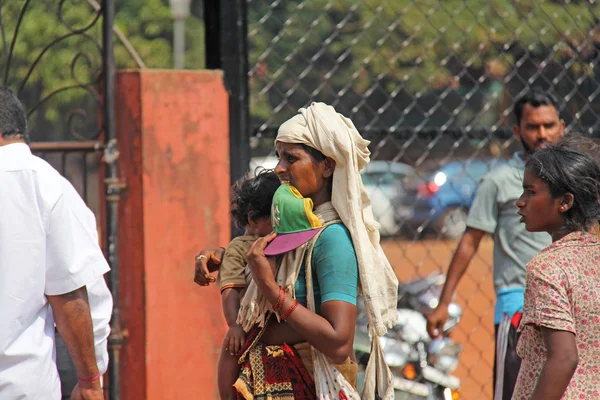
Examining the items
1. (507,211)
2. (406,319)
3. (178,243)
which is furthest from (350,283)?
(406,319)

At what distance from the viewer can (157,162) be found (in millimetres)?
3912

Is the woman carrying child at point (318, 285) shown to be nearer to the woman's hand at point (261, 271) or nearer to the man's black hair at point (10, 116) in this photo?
the woman's hand at point (261, 271)

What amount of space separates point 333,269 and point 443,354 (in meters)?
2.94

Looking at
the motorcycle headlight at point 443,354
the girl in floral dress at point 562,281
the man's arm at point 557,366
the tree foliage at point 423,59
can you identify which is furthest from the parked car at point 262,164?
the motorcycle headlight at point 443,354

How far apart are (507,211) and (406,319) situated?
64.6 inches

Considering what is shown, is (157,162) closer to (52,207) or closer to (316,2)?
(52,207)

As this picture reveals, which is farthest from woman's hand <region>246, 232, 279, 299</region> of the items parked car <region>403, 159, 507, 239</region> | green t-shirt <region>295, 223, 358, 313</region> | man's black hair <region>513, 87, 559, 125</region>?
parked car <region>403, 159, 507, 239</region>

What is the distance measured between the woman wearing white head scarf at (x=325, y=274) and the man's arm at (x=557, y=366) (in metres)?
0.46

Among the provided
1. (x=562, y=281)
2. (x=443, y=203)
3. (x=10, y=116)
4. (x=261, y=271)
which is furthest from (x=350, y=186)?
(x=443, y=203)

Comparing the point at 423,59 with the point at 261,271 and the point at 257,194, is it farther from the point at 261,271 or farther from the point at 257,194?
the point at 261,271

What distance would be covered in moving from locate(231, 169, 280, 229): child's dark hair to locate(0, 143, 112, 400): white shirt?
0.54 m

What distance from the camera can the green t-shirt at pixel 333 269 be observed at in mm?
2453

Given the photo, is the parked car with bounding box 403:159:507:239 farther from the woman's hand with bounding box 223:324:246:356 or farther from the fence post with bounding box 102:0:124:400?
the woman's hand with bounding box 223:324:246:356

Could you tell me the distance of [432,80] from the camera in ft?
17.1
